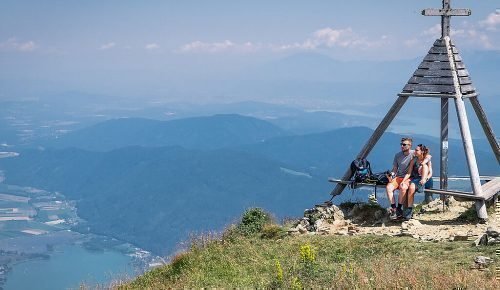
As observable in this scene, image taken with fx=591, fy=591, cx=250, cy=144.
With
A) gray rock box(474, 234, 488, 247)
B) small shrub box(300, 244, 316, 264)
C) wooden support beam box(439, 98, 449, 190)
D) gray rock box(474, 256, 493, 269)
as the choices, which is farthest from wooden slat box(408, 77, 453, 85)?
small shrub box(300, 244, 316, 264)

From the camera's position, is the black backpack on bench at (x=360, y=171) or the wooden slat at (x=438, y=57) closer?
the black backpack on bench at (x=360, y=171)

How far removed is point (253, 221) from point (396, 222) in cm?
318

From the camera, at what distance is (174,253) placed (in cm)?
1217

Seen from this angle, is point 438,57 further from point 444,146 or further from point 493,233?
point 493,233

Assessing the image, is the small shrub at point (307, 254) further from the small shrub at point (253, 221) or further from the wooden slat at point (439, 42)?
the wooden slat at point (439, 42)

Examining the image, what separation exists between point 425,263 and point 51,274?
6990 inches

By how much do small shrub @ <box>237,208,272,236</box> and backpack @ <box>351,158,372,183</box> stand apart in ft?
7.69

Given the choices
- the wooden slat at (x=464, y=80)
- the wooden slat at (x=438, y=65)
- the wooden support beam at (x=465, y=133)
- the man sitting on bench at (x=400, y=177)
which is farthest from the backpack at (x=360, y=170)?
the wooden slat at (x=464, y=80)

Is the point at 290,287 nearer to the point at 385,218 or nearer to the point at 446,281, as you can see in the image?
the point at 446,281

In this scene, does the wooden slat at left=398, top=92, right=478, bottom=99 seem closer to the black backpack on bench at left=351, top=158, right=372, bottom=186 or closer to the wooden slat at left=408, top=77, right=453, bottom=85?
the wooden slat at left=408, top=77, right=453, bottom=85

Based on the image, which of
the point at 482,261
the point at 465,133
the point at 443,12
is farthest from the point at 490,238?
the point at 443,12

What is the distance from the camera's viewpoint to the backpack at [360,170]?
555 inches

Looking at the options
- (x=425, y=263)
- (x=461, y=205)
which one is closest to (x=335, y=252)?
(x=425, y=263)

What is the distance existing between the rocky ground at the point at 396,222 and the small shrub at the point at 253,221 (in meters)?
0.75
